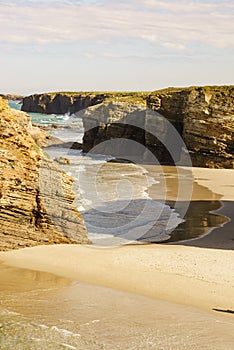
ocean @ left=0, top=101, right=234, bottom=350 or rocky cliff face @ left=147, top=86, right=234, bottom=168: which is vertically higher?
rocky cliff face @ left=147, top=86, right=234, bottom=168

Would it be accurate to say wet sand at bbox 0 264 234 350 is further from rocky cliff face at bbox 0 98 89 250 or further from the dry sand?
rocky cliff face at bbox 0 98 89 250

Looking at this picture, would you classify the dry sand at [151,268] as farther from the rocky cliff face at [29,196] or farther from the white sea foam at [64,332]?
the white sea foam at [64,332]

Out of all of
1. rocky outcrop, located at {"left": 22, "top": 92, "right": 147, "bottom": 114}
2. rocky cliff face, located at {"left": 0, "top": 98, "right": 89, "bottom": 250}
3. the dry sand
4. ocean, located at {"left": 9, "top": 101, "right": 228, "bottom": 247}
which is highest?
rocky outcrop, located at {"left": 22, "top": 92, "right": 147, "bottom": 114}

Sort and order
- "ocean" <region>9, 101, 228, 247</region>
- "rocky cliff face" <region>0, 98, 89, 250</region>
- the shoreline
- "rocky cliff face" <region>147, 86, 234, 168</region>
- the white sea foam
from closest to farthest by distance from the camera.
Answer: the white sea foam < the shoreline < "rocky cliff face" <region>0, 98, 89, 250</region> < "ocean" <region>9, 101, 228, 247</region> < "rocky cliff face" <region>147, 86, 234, 168</region>

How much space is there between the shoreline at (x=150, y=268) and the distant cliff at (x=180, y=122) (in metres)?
27.3

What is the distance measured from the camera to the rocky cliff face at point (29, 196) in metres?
15.7

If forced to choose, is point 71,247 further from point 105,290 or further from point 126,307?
point 126,307

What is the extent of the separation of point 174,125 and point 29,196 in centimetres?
3382

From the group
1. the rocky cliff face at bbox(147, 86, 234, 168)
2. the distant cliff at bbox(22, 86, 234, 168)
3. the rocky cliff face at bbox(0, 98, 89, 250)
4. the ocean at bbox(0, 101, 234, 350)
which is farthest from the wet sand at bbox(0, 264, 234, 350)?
the distant cliff at bbox(22, 86, 234, 168)

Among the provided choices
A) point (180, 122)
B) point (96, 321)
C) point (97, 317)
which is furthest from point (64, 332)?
point (180, 122)

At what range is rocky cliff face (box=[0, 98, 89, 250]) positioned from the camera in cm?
1570

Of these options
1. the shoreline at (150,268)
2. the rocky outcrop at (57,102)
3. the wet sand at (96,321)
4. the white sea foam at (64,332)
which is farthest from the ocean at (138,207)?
the rocky outcrop at (57,102)

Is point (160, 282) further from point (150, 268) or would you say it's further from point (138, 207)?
point (138, 207)

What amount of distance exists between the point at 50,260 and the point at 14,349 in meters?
5.80
